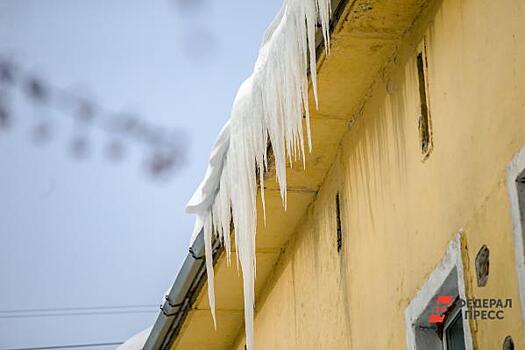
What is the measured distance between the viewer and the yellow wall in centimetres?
500

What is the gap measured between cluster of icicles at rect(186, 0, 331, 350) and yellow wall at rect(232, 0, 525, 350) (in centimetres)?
35

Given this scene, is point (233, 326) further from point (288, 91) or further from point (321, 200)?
point (288, 91)

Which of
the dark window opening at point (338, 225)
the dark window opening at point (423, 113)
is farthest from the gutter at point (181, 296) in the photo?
the dark window opening at point (423, 113)

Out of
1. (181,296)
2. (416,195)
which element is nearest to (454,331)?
(416,195)

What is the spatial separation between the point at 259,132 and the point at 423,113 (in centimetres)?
132

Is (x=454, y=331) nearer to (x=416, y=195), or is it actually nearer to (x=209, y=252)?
(x=416, y=195)

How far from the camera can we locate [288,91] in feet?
22.0

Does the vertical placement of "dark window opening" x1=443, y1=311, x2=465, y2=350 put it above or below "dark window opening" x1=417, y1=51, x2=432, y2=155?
below

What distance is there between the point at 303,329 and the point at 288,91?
72.5 inches

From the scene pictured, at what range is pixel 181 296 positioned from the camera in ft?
29.1

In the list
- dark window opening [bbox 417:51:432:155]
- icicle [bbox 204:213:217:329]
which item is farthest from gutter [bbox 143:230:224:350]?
dark window opening [bbox 417:51:432:155]

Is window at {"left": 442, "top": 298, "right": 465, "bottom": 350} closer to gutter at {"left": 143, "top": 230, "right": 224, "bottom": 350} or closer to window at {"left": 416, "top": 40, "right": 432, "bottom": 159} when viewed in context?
window at {"left": 416, "top": 40, "right": 432, "bottom": 159}

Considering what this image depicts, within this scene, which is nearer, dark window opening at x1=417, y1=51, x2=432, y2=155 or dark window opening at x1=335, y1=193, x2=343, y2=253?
dark window opening at x1=417, y1=51, x2=432, y2=155

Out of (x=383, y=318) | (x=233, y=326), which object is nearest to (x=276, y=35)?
(x=383, y=318)
